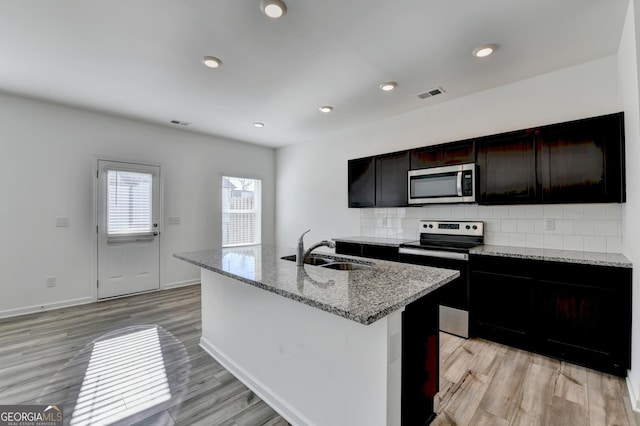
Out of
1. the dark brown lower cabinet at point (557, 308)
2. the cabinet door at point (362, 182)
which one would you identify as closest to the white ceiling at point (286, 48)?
the cabinet door at point (362, 182)

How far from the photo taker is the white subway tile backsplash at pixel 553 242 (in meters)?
2.85

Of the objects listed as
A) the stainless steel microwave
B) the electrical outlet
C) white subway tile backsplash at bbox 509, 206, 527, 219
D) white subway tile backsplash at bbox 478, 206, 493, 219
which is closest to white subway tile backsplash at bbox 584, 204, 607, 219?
the electrical outlet

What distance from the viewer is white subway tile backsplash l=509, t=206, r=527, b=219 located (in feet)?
10.0

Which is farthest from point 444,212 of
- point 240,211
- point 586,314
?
point 240,211

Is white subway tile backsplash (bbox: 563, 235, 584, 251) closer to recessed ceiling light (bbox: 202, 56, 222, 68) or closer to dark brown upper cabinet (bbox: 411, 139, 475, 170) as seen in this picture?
dark brown upper cabinet (bbox: 411, 139, 475, 170)

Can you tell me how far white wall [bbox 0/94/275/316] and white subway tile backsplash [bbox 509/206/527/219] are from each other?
467 cm

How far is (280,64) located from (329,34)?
0.63 metres

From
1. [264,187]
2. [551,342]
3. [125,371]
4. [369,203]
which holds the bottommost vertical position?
[125,371]

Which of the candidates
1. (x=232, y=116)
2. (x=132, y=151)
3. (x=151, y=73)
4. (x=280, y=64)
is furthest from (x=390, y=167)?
(x=132, y=151)

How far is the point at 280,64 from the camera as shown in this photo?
2.74m

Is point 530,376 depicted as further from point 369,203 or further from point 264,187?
point 264,187

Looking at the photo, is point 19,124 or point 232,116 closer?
point 19,124

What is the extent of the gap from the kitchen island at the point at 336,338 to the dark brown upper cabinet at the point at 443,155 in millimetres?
1841

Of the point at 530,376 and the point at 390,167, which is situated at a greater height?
the point at 390,167
